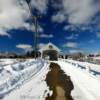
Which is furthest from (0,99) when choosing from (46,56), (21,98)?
(46,56)

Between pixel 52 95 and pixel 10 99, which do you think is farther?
pixel 52 95

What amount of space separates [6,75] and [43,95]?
329 cm

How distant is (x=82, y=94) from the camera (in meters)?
9.24

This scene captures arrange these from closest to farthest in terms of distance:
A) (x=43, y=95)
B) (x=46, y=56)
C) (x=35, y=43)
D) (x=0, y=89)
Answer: (x=0, y=89) < (x=43, y=95) < (x=35, y=43) < (x=46, y=56)

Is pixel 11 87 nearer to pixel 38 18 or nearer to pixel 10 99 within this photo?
pixel 10 99

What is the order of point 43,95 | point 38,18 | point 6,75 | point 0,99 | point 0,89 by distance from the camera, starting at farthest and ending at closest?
1. point 38,18
2. point 6,75
3. point 43,95
4. point 0,89
5. point 0,99

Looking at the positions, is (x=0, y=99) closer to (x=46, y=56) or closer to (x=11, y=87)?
(x=11, y=87)

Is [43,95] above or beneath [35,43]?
beneath

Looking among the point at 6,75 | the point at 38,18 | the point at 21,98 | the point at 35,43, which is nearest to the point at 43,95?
the point at 21,98

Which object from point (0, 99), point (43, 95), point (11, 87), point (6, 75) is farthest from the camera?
point (6, 75)

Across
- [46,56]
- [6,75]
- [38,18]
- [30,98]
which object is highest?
[38,18]

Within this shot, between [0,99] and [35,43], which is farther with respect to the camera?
[35,43]

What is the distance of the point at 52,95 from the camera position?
895 cm

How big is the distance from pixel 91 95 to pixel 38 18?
34816 mm
